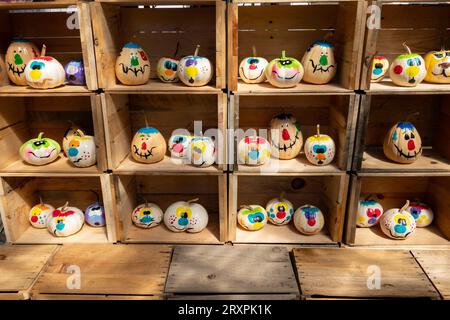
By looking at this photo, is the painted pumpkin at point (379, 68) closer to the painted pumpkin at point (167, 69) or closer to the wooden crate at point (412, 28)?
the wooden crate at point (412, 28)

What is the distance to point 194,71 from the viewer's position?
192 centimetres

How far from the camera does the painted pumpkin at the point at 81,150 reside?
81.4 inches

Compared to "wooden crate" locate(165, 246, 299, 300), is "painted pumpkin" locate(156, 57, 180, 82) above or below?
above

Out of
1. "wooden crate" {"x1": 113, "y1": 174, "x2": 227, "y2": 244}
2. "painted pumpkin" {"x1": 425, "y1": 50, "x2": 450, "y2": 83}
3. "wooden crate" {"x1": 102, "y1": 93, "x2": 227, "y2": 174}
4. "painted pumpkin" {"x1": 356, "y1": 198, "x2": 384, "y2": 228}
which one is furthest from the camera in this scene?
"painted pumpkin" {"x1": 356, "y1": 198, "x2": 384, "y2": 228}

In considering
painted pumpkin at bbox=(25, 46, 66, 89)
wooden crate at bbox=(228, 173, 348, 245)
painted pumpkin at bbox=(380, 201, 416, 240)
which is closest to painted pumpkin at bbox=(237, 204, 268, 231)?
wooden crate at bbox=(228, 173, 348, 245)

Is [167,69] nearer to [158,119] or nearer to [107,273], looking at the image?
[158,119]

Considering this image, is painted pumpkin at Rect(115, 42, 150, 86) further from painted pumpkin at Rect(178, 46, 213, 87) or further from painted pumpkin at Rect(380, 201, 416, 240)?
painted pumpkin at Rect(380, 201, 416, 240)

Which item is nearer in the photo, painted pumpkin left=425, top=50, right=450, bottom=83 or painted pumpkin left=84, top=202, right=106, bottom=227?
painted pumpkin left=425, top=50, right=450, bottom=83

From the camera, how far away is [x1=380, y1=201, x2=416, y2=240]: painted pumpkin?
218cm

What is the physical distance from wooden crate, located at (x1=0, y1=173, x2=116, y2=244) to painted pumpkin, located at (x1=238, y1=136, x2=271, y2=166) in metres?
0.68

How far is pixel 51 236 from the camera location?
7.50ft

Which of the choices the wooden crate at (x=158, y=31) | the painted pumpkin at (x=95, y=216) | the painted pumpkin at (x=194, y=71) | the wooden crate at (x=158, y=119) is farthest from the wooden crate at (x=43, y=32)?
the painted pumpkin at (x=95, y=216)

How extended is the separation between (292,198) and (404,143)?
0.70 metres
